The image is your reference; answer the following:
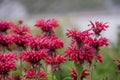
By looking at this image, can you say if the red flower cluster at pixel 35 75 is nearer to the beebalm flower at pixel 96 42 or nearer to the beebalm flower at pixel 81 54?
the beebalm flower at pixel 81 54

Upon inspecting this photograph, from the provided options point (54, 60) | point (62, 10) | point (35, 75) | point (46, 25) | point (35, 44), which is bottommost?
point (35, 75)

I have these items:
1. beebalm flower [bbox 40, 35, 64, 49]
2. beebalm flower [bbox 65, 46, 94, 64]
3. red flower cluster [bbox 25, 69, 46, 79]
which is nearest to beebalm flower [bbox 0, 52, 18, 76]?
red flower cluster [bbox 25, 69, 46, 79]

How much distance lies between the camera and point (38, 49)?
317 cm

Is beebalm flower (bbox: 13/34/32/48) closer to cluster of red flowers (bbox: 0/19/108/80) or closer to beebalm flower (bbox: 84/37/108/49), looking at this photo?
cluster of red flowers (bbox: 0/19/108/80)

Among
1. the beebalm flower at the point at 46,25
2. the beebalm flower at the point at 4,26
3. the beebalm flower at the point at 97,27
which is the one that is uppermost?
the beebalm flower at the point at 4,26

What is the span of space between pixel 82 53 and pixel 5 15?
967 cm

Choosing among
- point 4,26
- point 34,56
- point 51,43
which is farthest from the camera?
point 4,26

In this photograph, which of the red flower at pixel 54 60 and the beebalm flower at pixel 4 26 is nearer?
the red flower at pixel 54 60

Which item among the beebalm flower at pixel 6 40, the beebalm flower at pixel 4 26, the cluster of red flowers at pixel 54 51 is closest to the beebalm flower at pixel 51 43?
the cluster of red flowers at pixel 54 51

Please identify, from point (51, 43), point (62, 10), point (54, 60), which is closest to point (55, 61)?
point (54, 60)

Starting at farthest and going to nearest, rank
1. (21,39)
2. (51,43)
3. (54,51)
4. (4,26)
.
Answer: (4,26) < (21,39) < (54,51) < (51,43)

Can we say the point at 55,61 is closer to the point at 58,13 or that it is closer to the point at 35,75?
the point at 35,75

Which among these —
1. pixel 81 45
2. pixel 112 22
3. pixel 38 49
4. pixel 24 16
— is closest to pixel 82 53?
pixel 81 45

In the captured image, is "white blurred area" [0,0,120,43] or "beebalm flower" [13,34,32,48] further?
"white blurred area" [0,0,120,43]
